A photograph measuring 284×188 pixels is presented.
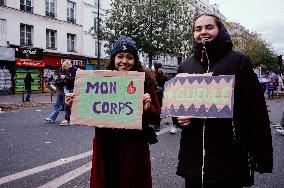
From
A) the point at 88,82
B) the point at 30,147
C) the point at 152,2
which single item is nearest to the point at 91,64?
the point at 152,2

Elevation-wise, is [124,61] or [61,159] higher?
[124,61]

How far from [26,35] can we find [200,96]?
3002cm

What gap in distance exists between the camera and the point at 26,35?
30.7 m

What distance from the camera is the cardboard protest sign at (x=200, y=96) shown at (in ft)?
8.77

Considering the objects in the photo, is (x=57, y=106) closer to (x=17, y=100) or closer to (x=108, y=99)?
(x=108, y=99)

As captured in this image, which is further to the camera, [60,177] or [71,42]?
[71,42]

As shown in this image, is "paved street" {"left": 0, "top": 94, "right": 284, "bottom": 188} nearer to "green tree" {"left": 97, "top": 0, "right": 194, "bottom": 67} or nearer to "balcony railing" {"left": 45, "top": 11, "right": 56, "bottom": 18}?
"green tree" {"left": 97, "top": 0, "right": 194, "bottom": 67}

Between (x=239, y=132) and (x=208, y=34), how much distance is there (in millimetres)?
772

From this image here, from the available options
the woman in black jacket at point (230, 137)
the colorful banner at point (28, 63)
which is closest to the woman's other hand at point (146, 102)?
the woman in black jacket at point (230, 137)

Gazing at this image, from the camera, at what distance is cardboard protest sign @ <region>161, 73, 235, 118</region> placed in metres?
2.67

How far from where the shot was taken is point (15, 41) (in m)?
29.0

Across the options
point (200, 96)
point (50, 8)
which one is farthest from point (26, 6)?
point (200, 96)

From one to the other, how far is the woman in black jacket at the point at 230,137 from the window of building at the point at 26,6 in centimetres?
3009

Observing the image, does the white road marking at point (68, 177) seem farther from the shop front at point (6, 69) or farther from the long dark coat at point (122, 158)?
the shop front at point (6, 69)
